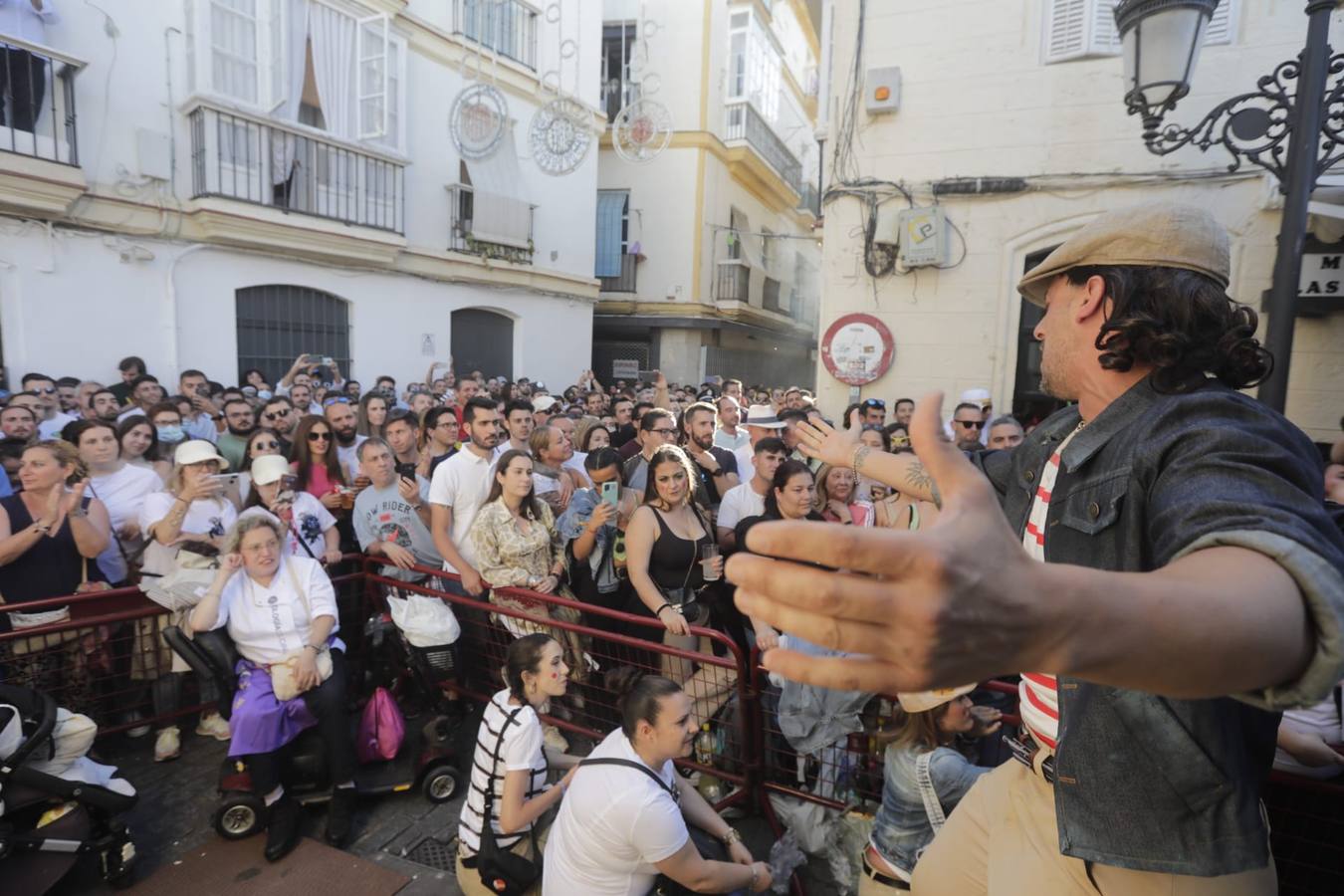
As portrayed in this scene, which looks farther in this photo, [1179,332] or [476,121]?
[476,121]

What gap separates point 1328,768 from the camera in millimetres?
2432

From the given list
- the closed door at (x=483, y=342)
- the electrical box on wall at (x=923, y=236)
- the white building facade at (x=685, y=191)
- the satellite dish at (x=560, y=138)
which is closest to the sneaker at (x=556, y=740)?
the electrical box on wall at (x=923, y=236)

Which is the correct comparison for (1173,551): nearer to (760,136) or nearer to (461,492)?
(461,492)

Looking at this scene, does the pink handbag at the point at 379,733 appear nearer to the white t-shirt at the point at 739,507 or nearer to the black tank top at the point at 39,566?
the black tank top at the point at 39,566

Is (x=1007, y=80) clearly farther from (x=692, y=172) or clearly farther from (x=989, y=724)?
(x=692, y=172)

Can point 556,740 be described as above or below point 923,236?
below

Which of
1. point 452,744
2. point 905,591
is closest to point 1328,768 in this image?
point 905,591

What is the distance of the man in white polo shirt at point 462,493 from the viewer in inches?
176

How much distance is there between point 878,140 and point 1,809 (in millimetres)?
8762

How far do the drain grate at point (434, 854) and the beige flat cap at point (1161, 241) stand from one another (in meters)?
3.43

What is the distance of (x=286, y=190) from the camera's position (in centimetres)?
1099

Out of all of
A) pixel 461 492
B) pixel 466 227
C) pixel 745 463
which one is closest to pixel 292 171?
pixel 466 227

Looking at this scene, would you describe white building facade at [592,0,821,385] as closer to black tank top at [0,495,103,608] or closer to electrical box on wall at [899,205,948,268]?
electrical box on wall at [899,205,948,268]

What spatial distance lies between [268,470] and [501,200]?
11.7 m
